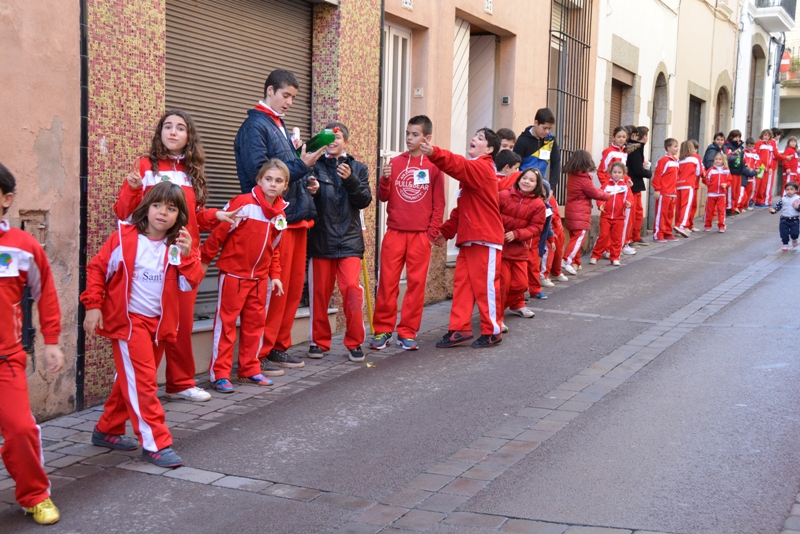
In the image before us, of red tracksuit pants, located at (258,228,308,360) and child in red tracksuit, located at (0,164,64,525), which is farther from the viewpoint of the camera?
red tracksuit pants, located at (258,228,308,360)

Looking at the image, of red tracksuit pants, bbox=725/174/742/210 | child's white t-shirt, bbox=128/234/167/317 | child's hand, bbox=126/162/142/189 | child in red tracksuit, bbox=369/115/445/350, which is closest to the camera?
child's white t-shirt, bbox=128/234/167/317

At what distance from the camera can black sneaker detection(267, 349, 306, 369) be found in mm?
7648

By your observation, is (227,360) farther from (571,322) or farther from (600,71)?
(600,71)

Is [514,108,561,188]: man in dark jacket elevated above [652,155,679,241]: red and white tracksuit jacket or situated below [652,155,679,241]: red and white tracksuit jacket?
above

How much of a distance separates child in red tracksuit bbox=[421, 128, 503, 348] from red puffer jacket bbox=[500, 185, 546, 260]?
74 cm

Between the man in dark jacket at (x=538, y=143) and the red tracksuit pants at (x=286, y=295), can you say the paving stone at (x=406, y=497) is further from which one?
the man in dark jacket at (x=538, y=143)

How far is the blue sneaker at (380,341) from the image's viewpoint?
27.7 ft

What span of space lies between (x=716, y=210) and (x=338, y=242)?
13852 mm

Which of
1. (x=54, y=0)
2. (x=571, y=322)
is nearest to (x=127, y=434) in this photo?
(x=54, y=0)

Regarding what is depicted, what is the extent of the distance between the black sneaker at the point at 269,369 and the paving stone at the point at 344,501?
104 inches

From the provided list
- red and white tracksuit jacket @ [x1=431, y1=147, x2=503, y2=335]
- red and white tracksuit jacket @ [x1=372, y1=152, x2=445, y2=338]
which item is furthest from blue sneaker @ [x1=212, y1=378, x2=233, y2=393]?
red and white tracksuit jacket @ [x1=431, y1=147, x2=503, y2=335]

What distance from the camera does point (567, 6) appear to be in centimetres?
1497

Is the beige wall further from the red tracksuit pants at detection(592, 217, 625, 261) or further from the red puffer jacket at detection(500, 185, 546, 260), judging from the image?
the red tracksuit pants at detection(592, 217, 625, 261)

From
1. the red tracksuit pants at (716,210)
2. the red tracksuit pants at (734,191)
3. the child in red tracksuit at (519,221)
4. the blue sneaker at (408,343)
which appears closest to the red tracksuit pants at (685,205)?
the red tracksuit pants at (716,210)
